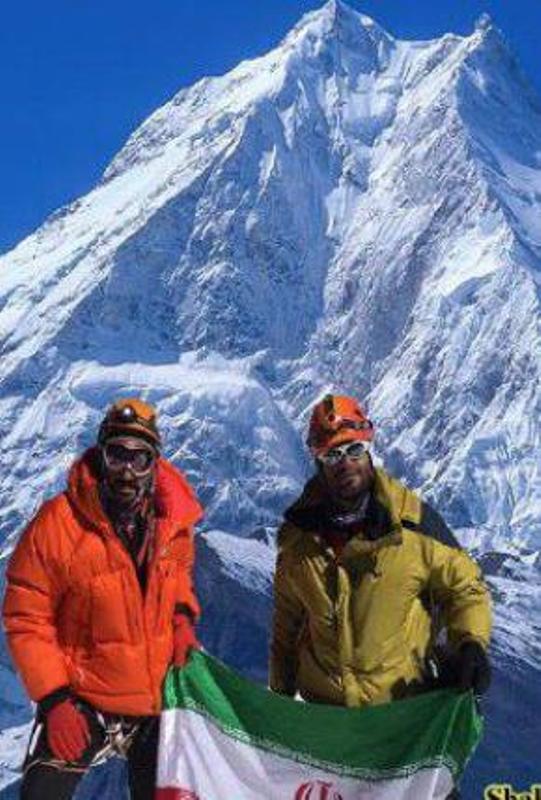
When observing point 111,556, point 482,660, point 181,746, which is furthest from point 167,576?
point 482,660

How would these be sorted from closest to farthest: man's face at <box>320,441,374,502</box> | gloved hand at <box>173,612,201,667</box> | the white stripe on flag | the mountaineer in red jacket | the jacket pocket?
the white stripe on flag, the mountaineer in red jacket, the jacket pocket, gloved hand at <box>173,612,201,667</box>, man's face at <box>320,441,374,502</box>

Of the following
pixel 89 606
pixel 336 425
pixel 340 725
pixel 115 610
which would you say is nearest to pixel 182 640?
pixel 115 610

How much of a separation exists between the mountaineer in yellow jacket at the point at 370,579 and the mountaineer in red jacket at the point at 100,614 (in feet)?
2.47

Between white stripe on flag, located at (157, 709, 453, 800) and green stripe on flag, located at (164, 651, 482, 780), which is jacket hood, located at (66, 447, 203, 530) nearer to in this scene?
green stripe on flag, located at (164, 651, 482, 780)

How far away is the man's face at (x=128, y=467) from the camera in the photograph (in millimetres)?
8234

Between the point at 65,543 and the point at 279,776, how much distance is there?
153 cm

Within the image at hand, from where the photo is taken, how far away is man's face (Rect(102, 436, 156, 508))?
8234 mm

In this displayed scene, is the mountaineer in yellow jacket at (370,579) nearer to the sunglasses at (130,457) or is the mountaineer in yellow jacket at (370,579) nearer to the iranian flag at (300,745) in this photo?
the iranian flag at (300,745)

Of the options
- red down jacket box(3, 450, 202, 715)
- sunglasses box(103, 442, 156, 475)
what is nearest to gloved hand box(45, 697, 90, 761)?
red down jacket box(3, 450, 202, 715)

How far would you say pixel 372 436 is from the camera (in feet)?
28.5

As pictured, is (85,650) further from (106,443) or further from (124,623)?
(106,443)

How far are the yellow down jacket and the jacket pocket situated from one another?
99 centimetres

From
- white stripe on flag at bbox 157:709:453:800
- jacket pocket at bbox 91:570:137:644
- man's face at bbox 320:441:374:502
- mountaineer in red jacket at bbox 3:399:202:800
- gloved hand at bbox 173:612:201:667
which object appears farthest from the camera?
man's face at bbox 320:441:374:502

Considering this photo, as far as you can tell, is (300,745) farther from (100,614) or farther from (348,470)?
(348,470)
